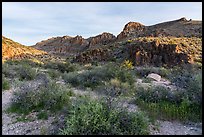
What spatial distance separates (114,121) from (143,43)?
23.8 meters

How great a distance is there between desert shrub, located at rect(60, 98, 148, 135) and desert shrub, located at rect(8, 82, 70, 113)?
1.84 meters

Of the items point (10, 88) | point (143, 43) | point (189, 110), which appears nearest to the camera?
point (189, 110)

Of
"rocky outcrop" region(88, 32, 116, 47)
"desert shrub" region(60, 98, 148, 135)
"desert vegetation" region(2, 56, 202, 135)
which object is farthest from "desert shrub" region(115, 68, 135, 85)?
"rocky outcrop" region(88, 32, 116, 47)

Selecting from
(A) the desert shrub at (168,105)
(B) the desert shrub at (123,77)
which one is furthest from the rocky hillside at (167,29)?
(A) the desert shrub at (168,105)

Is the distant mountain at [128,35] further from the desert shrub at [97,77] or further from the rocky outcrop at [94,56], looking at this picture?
the desert shrub at [97,77]

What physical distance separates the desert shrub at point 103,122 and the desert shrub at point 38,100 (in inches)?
72.4

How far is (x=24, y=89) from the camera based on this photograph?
8.88 meters

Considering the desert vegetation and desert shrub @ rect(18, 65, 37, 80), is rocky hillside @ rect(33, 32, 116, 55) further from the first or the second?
the desert vegetation

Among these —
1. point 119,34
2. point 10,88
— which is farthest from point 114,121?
point 119,34

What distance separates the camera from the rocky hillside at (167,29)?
46.9m

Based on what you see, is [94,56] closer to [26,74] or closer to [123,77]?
[26,74]

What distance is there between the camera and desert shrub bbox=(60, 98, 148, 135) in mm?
5871

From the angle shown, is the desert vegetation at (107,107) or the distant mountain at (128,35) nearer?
the desert vegetation at (107,107)

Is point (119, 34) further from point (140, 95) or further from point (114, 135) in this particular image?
point (114, 135)
